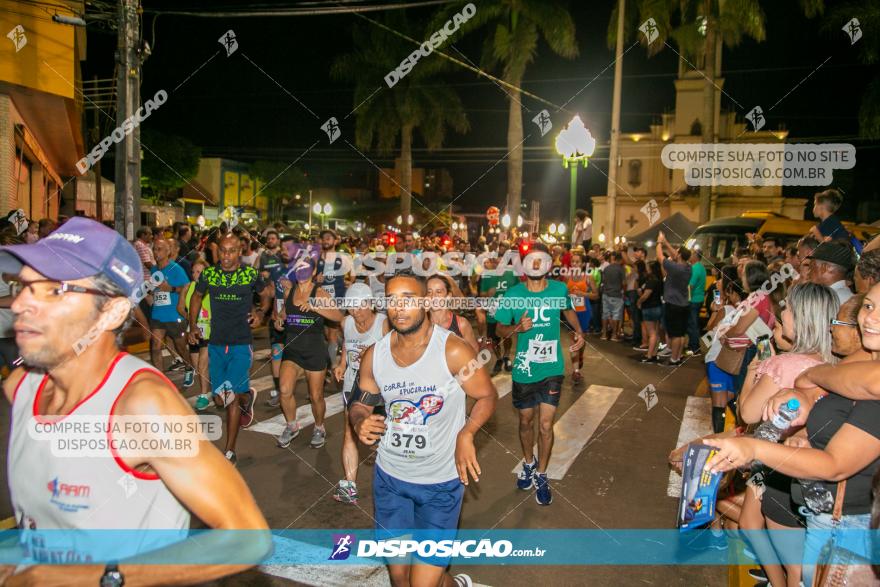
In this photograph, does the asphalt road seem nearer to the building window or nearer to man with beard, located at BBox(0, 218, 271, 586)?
man with beard, located at BBox(0, 218, 271, 586)

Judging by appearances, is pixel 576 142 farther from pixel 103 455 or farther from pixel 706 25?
pixel 103 455

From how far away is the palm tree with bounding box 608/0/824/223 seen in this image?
885 inches

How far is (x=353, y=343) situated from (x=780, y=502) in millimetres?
4115

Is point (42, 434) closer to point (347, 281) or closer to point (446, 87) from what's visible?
point (347, 281)

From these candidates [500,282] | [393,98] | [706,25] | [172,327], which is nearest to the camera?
[172,327]

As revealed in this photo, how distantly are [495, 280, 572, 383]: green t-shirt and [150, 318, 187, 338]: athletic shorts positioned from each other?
5501 mm

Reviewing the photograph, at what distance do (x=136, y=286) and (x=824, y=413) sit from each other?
295 cm

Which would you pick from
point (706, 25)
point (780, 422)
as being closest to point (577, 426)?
point (780, 422)

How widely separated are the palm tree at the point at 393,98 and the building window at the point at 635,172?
899 inches

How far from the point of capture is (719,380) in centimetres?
638

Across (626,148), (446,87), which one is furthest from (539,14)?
(626,148)

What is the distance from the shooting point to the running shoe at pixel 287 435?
6.93 meters

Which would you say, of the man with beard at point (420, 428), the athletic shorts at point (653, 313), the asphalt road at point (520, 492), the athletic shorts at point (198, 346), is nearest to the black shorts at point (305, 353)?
the asphalt road at point (520, 492)

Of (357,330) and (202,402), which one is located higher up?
(357,330)
